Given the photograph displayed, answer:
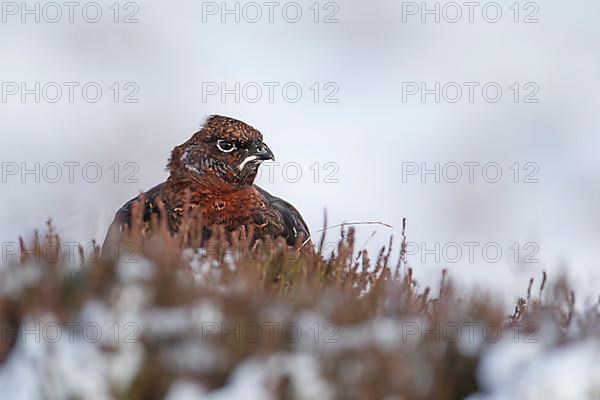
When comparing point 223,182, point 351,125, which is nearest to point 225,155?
point 223,182

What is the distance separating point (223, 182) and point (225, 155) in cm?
18

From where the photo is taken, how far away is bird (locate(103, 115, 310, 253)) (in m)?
6.79

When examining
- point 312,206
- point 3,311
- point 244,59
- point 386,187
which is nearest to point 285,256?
point 3,311

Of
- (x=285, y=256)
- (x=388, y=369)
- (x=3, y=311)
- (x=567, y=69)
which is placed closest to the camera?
(x=388, y=369)

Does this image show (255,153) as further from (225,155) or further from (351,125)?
(351,125)

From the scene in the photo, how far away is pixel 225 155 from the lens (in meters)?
6.99

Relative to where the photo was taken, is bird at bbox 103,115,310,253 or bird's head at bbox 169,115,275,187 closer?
bird at bbox 103,115,310,253

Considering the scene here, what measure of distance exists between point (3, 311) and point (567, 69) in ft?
Result: 43.3

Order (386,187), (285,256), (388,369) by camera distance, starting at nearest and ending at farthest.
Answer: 1. (388,369)
2. (285,256)
3. (386,187)

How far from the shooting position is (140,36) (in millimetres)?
16031

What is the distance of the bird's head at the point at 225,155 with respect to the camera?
22.9ft

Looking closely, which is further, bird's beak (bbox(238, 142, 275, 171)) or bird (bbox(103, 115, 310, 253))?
bird's beak (bbox(238, 142, 275, 171))

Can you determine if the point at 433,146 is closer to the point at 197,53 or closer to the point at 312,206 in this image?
the point at 312,206

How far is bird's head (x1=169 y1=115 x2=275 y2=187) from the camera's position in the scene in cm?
698
